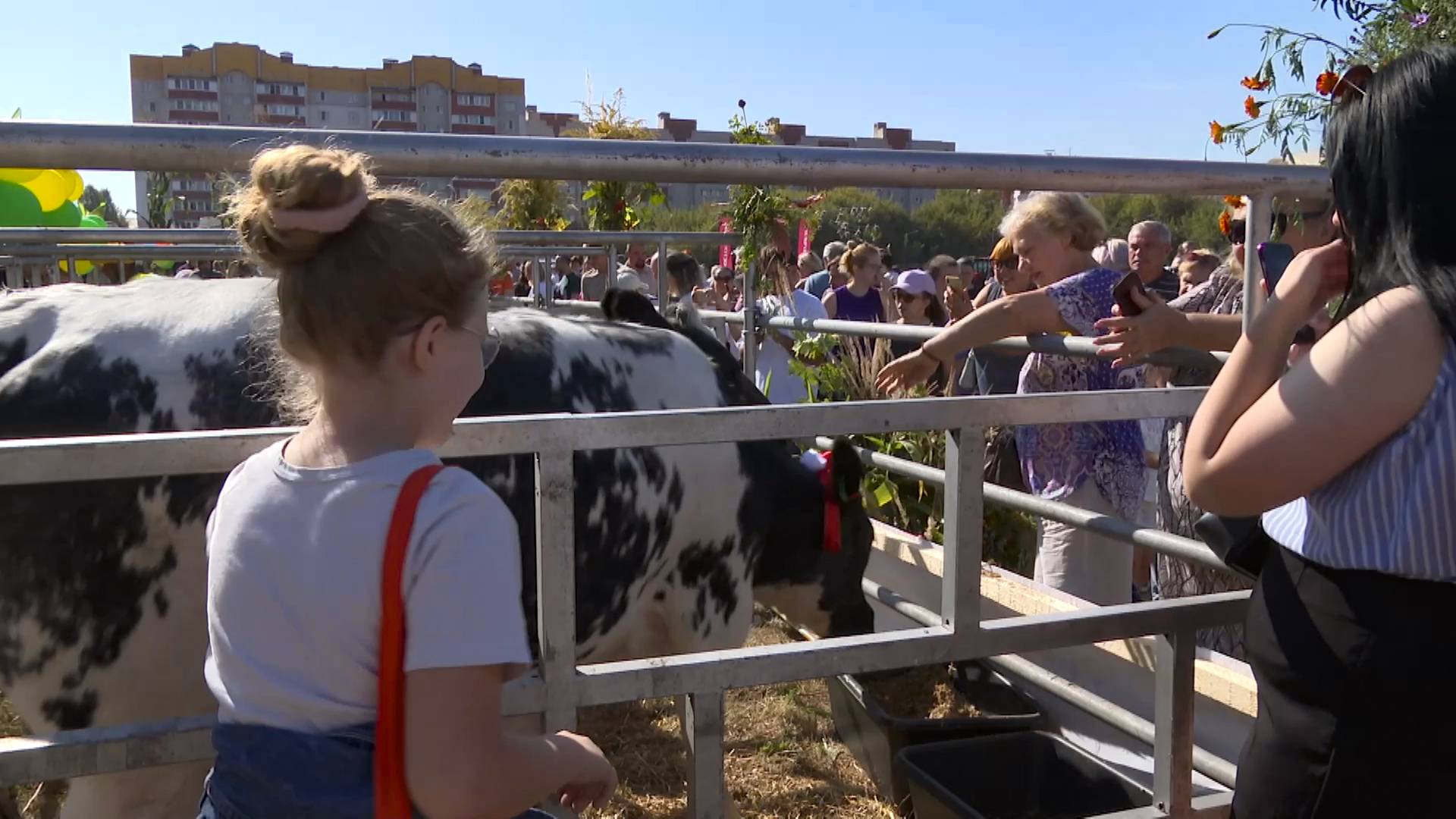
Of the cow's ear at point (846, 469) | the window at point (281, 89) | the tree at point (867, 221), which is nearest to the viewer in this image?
the cow's ear at point (846, 469)

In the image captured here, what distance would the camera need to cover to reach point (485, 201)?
1550 millimetres

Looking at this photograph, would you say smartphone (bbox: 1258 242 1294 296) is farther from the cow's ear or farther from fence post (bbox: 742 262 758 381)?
fence post (bbox: 742 262 758 381)

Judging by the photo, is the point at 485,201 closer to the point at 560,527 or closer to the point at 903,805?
the point at 560,527

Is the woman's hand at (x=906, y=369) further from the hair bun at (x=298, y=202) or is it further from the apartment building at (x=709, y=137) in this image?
the apartment building at (x=709, y=137)

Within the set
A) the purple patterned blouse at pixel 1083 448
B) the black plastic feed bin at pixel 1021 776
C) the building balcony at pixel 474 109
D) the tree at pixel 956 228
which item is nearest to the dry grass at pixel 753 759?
the black plastic feed bin at pixel 1021 776

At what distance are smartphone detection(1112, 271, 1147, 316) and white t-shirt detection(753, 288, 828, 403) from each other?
12.0ft

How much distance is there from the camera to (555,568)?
166 centimetres

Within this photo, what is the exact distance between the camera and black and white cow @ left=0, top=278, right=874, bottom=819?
89.5 inches

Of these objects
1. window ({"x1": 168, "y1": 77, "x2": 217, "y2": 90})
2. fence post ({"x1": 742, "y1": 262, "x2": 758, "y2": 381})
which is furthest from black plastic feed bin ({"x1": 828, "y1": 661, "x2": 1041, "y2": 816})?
window ({"x1": 168, "y1": 77, "x2": 217, "y2": 90})

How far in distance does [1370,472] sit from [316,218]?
127cm

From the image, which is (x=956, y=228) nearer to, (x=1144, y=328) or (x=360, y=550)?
(x=1144, y=328)

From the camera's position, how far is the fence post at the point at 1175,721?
7.04 feet

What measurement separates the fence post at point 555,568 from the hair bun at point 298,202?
526 millimetres

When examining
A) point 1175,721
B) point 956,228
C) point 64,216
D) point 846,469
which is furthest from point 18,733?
point 956,228
